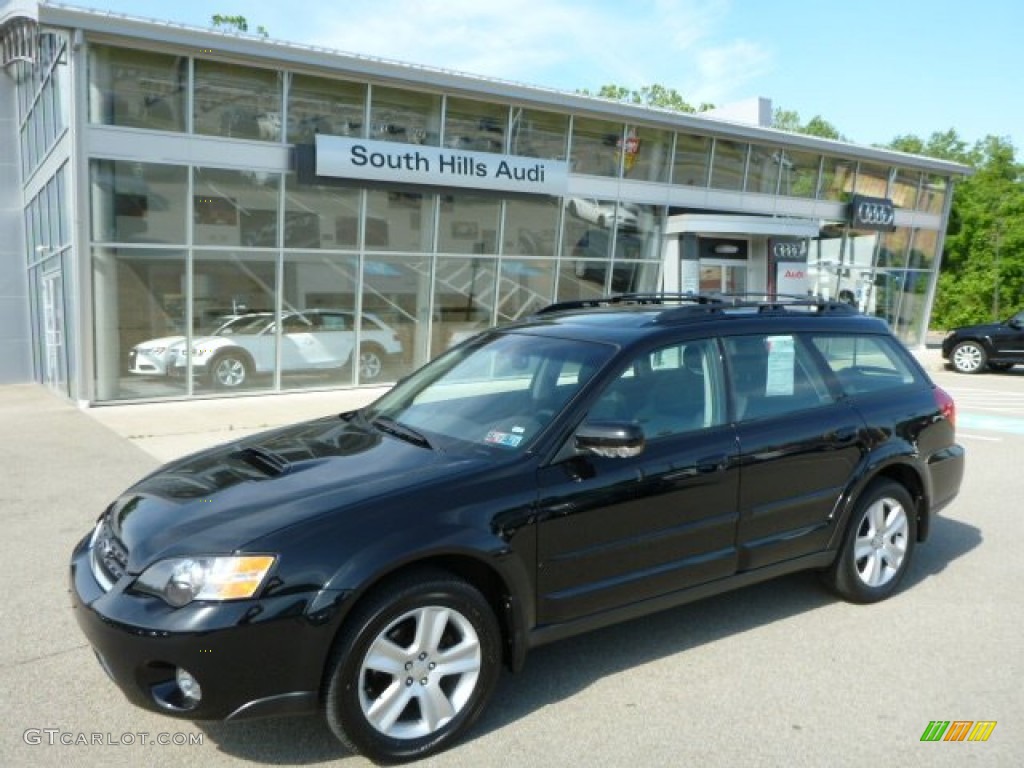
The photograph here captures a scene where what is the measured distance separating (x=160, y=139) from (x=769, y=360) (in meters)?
10.8

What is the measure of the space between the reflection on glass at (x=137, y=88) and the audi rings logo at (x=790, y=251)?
12.9 metres

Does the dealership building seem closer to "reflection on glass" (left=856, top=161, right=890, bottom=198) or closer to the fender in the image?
"reflection on glass" (left=856, top=161, right=890, bottom=198)

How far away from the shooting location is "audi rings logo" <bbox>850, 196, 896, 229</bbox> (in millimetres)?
22141

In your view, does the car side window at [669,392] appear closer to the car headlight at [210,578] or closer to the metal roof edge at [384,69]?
the car headlight at [210,578]

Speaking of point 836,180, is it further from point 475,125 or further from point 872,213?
point 475,125

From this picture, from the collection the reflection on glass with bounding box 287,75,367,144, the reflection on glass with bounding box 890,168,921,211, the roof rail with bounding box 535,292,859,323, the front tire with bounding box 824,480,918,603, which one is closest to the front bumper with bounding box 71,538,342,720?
the roof rail with bounding box 535,292,859,323

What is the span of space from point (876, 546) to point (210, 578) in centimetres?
360

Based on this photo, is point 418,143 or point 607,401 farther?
point 418,143

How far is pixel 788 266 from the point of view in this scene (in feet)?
64.7

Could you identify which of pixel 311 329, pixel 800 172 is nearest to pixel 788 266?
pixel 800 172

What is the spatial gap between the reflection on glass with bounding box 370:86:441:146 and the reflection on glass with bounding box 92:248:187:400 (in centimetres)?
396

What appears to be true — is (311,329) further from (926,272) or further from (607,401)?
(926,272)

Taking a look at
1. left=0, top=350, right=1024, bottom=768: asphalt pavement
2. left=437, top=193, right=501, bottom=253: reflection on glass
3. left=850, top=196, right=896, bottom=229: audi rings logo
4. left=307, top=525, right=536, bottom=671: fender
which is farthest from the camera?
left=850, top=196, right=896, bottom=229: audi rings logo

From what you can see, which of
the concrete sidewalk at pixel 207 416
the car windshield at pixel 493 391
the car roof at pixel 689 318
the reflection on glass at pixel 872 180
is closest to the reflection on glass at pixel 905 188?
the reflection on glass at pixel 872 180
